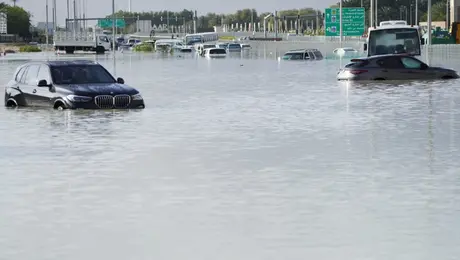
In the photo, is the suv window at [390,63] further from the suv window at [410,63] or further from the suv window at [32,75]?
the suv window at [32,75]

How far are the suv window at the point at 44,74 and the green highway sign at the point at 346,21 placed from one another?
2975 inches

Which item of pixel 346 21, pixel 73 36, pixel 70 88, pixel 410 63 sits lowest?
pixel 70 88

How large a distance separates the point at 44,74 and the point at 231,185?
620 inches

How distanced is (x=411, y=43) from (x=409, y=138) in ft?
136

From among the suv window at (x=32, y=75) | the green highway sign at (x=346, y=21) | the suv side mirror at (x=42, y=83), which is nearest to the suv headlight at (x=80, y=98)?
the suv side mirror at (x=42, y=83)

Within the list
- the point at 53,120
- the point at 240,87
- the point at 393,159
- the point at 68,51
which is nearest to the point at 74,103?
the point at 53,120

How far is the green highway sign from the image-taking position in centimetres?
10319

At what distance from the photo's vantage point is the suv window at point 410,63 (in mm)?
45344

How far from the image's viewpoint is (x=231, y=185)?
46.0 feet

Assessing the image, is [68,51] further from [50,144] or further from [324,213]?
[324,213]

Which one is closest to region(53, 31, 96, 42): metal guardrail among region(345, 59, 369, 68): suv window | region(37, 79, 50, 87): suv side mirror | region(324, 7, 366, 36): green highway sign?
region(324, 7, 366, 36): green highway sign

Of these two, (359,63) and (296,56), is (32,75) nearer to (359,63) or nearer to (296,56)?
(359,63)

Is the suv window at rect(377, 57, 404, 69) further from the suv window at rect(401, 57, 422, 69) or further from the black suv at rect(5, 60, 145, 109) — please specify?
the black suv at rect(5, 60, 145, 109)

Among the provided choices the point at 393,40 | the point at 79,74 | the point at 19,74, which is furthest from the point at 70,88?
the point at 393,40
